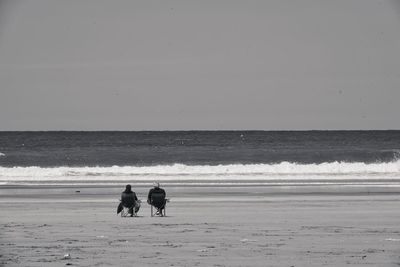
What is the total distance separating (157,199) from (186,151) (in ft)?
206

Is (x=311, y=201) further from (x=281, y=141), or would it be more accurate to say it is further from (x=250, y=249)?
(x=281, y=141)

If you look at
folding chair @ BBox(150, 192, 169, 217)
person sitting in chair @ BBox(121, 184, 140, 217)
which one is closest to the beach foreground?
folding chair @ BBox(150, 192, 169, 217)

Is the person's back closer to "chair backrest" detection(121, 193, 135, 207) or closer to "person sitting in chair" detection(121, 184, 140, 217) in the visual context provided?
"person sitting in chair" detection(121, 184, 140, 217)

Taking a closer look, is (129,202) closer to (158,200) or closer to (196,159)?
(158,200)

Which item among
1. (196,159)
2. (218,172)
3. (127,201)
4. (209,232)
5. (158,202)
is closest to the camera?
(209,232)

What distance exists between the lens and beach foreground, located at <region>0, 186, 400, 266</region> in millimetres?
15008

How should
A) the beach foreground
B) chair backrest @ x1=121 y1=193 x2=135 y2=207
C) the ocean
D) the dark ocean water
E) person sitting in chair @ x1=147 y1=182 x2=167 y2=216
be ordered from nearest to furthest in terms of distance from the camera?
the beach foreground < chair backrest @ x1=121 y1=193 x2=135 y2=207 < person sitting in chair @ x1=147 y1=182 x2=167 y2=216 < the ocean < the dark ocean water

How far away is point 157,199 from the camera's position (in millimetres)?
22875

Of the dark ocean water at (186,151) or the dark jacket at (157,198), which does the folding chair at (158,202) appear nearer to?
the dark jacket at (157,198)

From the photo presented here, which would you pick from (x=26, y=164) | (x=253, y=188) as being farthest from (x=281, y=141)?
(x=253, y=188)

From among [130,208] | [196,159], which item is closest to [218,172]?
[196,159]

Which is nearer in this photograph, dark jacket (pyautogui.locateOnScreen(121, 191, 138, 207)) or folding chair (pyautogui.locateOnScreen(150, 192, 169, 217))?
dark jacket (pyautogui.locateOnScreen(121, 191, 138, 207))

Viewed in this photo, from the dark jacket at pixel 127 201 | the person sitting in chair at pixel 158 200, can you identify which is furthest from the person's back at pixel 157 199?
the dark jacket at pixel 127 201

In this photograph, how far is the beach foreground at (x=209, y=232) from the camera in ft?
49.2
